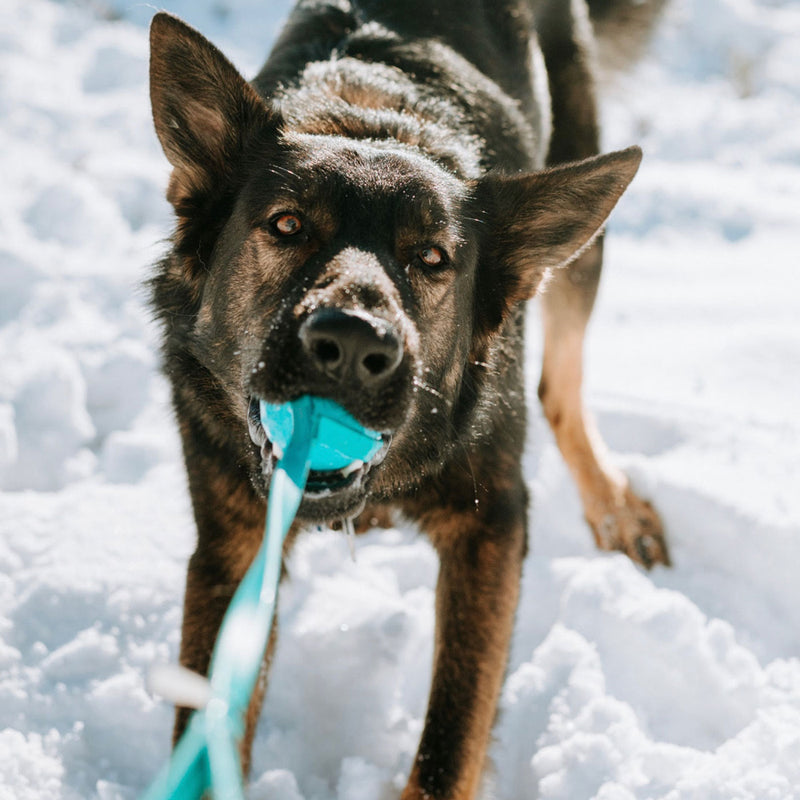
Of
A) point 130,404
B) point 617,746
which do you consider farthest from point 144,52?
point 617,746

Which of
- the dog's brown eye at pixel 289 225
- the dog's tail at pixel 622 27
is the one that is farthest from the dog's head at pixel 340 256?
the dog's tail at pixel 622 27

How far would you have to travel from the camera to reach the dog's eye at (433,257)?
2.01 metres

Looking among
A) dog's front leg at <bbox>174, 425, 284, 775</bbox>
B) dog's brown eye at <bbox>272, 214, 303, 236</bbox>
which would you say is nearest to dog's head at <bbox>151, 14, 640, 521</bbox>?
dog's brown eye at <bbox>272, 214, 303, 236</bbox>

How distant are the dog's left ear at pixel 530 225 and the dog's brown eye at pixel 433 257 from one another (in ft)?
0.94

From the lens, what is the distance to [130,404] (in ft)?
11.9

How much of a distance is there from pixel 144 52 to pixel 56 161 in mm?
2340

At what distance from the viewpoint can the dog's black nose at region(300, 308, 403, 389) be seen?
1.53m

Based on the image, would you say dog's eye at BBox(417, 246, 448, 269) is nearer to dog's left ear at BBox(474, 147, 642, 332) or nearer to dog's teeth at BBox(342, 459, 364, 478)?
dog's left ear at BBox(474, 147, 642, 332)

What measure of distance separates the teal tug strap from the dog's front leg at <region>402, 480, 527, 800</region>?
68cm

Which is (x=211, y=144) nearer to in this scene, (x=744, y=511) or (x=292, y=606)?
(x=292, y=606)

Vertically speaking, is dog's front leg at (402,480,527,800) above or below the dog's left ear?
below

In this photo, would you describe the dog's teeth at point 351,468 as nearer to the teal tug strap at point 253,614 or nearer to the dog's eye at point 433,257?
the teal tug strap at point 253,614

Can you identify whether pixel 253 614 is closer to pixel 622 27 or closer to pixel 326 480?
pixel 326 480

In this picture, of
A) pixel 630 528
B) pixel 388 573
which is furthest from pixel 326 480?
pixel 630 528
